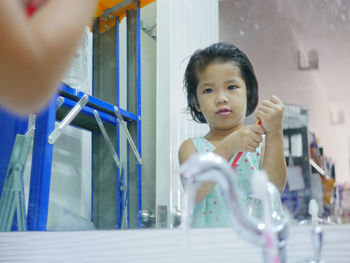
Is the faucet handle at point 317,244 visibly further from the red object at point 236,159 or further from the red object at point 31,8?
the red object at point 31,8

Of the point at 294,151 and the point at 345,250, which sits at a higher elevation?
the point at 294,151

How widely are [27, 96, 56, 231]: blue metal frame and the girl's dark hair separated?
0.26m

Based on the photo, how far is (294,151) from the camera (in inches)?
26.7

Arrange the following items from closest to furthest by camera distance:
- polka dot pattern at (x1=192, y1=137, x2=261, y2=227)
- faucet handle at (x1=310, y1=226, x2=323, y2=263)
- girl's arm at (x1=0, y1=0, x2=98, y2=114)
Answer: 1. girl's arm at (x1=0, y1=0, x2=98, y2=114)
2. faucet handle at (x1=310, y1=226, x2=323, y2=263)
3. polka dot pattern at (x1=192, y1=137, x2=261, y2=227)

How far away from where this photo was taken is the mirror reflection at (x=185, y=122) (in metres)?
0.67

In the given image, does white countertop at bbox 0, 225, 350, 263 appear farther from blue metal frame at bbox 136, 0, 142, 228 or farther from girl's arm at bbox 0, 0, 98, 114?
girl's arm at bbox 0, 0, 98, 114

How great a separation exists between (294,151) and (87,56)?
43 centimetres

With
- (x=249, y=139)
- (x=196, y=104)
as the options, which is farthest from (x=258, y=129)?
(x=196, y=104)

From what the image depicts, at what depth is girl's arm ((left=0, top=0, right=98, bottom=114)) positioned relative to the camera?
305 mm

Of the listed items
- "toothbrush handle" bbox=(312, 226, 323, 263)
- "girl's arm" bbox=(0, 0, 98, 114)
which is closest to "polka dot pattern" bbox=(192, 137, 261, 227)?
"toothbrush handle" bbox=(312, 226, 323, 263)

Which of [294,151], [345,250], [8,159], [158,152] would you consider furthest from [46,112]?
[345,250]

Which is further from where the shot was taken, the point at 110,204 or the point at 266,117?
the point at 110,204

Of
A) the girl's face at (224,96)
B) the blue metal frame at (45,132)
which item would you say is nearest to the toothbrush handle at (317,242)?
the girl's face at (224,96)

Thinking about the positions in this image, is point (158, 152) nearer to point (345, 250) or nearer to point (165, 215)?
point (165, 215)
